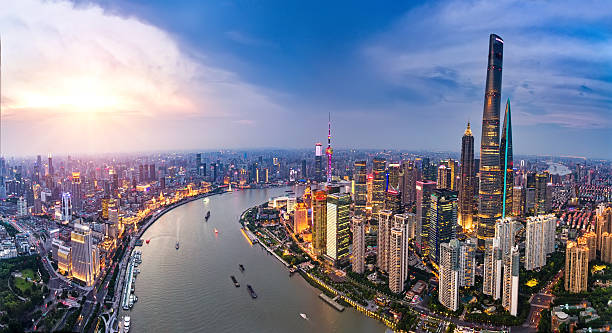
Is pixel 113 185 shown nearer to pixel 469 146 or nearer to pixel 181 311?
pixel 181 311

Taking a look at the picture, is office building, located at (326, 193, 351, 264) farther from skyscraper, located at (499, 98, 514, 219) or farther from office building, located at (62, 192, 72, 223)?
office building, located at (62, 192, 72, 223)

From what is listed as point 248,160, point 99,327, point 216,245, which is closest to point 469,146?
point 216,245

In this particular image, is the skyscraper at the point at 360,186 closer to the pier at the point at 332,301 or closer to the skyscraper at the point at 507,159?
the skyscraper at the point at 507,159

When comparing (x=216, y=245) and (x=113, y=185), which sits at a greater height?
(x=113, y=185)

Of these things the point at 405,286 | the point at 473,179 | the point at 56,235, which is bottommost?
the point at 405,286

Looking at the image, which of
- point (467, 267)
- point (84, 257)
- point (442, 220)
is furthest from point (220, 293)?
point (442, 220)

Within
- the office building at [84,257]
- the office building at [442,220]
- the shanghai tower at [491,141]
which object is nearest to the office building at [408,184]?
the shanghai tower at [491,141]
